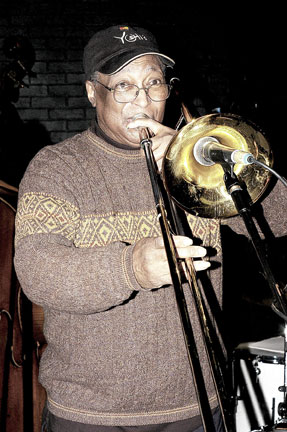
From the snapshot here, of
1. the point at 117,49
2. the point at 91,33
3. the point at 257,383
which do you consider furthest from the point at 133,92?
the point at 91,33

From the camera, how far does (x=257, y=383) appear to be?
284 centimetres

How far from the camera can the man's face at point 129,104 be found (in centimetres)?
159

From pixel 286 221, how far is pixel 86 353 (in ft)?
2.79

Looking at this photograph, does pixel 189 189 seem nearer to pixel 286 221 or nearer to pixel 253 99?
pixel 286 221

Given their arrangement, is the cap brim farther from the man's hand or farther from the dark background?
the dark background

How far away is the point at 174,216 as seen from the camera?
1.49m

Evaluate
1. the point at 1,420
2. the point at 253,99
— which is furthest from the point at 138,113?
the point at 253,99

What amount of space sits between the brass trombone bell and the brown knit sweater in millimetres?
148

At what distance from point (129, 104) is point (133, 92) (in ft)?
0.14

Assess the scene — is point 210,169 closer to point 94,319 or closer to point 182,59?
point 94,319

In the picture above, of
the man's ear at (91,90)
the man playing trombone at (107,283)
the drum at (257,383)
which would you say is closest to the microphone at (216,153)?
the man playing trombone at (107,283)

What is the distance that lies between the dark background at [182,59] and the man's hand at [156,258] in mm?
2687

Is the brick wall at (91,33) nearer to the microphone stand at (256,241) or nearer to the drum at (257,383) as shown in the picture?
the drum at (257,383)

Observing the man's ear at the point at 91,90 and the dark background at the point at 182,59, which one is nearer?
the man's ear at the point at 91,90
